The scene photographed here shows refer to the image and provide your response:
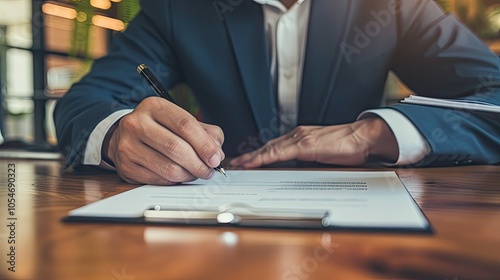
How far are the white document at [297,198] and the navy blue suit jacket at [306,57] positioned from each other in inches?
18.6

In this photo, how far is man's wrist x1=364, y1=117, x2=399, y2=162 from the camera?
738 millimetres

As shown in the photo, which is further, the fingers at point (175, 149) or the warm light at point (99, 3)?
the warm light at point (99, 3)

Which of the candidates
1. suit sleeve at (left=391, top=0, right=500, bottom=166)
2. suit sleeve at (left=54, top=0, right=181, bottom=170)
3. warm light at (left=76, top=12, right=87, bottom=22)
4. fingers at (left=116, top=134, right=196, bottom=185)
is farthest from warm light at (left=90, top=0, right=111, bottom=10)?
fingers at (left=116, top=134, right=196, bottom=185)

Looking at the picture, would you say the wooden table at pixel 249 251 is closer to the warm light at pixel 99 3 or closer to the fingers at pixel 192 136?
the fingers at pixel 192 136

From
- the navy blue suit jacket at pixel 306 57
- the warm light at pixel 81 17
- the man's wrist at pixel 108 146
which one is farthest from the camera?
the warm light at pixel 81 17

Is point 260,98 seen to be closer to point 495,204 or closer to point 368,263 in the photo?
point 495,204

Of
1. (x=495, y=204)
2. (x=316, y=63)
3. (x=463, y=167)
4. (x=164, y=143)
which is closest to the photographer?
(x=495, y=204)

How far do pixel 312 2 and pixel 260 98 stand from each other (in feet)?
0.76

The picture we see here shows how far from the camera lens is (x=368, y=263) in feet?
0.81

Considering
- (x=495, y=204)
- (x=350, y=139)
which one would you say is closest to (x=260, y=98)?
(x=350, y=139)

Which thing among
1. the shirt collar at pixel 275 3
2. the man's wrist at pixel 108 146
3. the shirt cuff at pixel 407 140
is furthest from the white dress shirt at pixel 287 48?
the man's wrist at pixel 108 146

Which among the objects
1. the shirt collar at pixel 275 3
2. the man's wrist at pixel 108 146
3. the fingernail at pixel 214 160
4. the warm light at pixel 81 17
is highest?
the shirt collar at pixel 275 3

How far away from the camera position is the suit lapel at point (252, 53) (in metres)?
1.02

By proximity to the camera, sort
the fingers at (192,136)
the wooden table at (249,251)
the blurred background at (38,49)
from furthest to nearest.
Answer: the blurred background at (38,49), the fingers at (192,136), the wooden table at (249,251)
